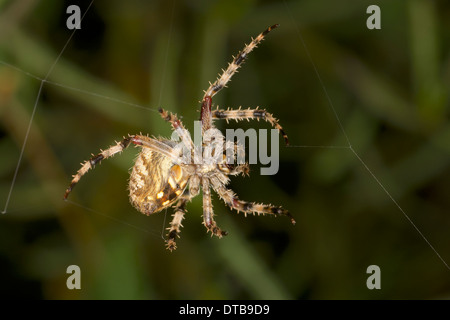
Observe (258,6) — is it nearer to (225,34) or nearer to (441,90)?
(225,34)

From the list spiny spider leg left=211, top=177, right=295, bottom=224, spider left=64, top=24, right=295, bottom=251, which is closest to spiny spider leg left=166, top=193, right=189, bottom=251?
spider left=64, top=24, right=295, bottom=251

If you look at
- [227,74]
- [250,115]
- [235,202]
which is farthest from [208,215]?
[227,74]

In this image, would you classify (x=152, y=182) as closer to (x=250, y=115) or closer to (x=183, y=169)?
(x=183, y=169)

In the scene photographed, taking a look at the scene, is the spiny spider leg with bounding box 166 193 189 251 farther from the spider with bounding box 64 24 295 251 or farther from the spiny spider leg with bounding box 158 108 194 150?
the spiny spider leg with bounding box 158 108 194 150

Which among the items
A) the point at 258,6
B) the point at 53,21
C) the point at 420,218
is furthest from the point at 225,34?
the point at 420,218

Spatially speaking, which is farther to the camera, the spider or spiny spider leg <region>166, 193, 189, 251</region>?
spiny spider leg <region>166, 193, 189, 251</region>

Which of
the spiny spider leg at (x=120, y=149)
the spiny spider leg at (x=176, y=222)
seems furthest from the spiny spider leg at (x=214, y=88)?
the spiny spider leg at (x=176, y=222)
